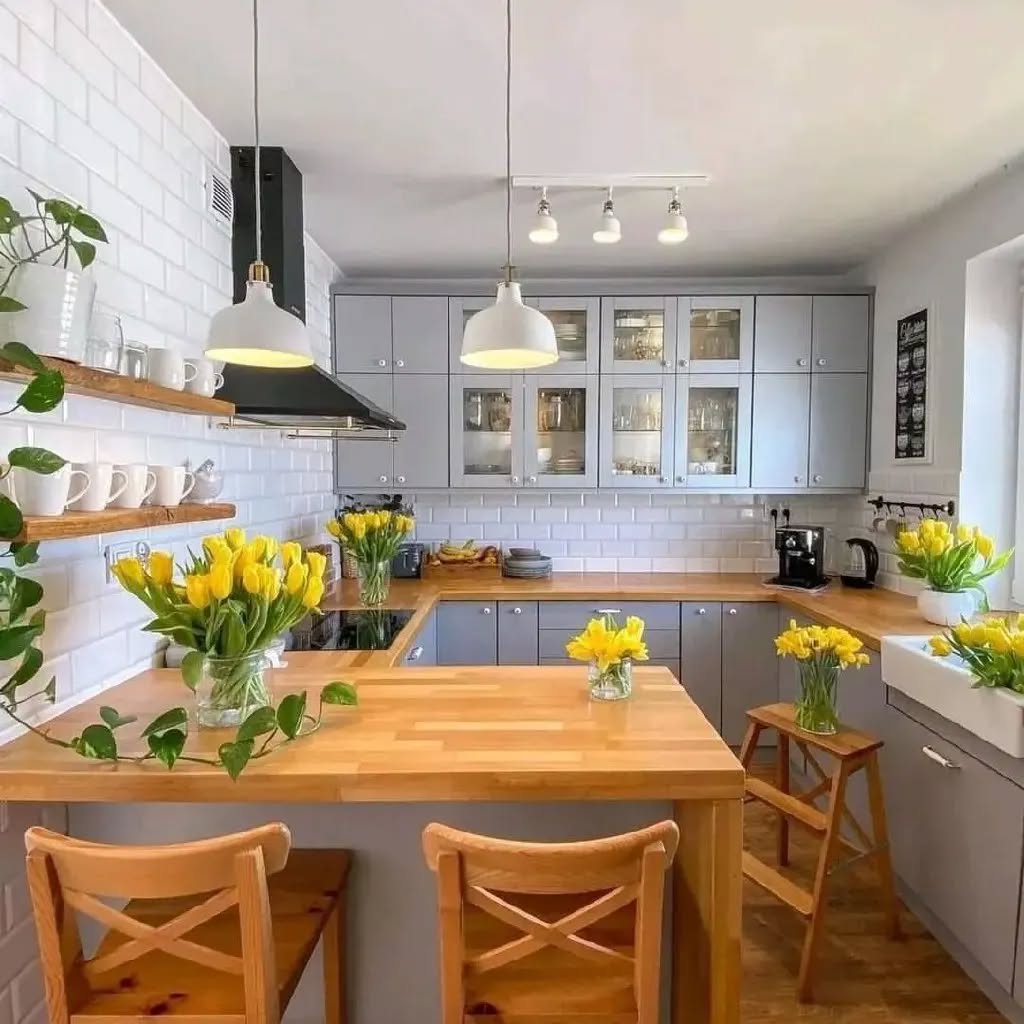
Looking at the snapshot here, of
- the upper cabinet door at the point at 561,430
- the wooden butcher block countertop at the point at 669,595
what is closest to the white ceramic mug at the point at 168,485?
the wooden butcher block countertop at the point at 669,595

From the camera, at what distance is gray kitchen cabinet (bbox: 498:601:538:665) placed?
3559mm

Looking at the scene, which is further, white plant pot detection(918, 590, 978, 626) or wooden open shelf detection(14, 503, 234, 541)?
white plant pot detection(918, 590, 978, 626)

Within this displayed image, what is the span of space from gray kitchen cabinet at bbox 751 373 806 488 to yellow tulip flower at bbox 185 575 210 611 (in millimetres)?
3018

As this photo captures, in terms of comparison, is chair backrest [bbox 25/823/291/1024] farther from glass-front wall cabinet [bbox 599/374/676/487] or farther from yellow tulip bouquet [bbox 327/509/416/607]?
glass-front wall cabinet [bbox 599/374/676/487]

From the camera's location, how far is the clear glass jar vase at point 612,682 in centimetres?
168

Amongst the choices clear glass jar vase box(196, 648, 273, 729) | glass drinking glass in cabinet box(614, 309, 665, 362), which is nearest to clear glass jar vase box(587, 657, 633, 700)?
clear glass jar vase box(196, 648, 273, 729)

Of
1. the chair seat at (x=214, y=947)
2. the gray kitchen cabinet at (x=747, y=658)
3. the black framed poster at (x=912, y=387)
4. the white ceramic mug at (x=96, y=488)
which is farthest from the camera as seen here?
the gray kitchen cabinet at (x=747, y=658)

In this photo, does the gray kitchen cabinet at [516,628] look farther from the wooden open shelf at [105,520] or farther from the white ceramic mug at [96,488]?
the white ceramic mug at [96,488]

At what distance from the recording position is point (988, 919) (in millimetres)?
1931

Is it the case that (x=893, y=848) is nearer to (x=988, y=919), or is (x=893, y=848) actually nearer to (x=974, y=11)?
(x=988, y=919)

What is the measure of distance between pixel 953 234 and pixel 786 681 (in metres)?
2.04

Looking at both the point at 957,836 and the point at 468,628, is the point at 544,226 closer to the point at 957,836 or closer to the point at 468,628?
the point at 468,628

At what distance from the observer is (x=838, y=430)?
3721mm

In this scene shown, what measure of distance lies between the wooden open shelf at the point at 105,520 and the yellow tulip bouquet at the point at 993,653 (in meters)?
1.98
